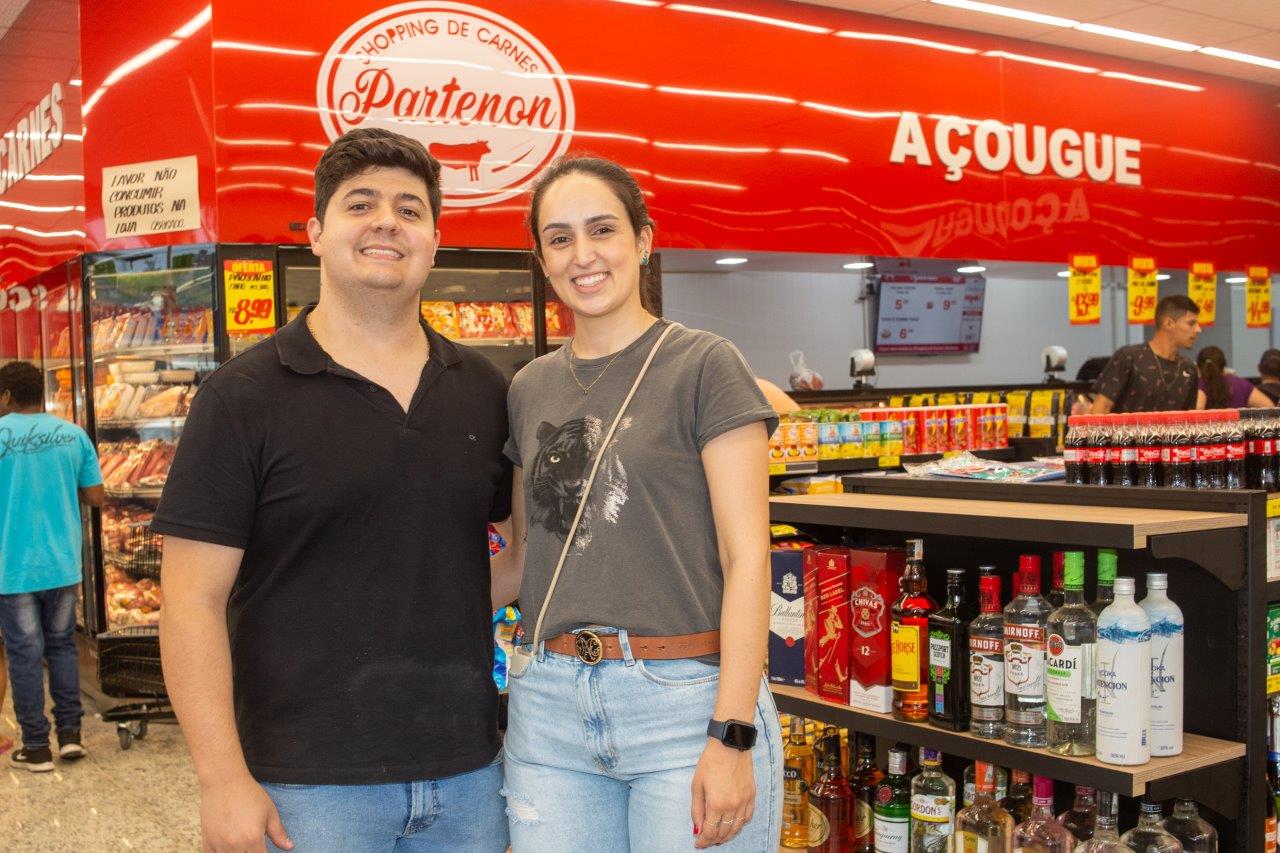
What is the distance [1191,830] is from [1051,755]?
36 cm

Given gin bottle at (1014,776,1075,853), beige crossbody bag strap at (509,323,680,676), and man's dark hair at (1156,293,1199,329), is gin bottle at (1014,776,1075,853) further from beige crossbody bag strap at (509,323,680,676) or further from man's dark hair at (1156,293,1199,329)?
man's dark hair at (1156,293,1199,329)

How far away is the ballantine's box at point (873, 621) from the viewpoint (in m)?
2.75

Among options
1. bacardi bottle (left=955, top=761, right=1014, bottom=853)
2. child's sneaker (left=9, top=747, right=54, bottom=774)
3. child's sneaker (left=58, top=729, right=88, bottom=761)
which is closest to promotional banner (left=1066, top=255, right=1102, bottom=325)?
bacardi bottle (left=955, top=761, right=1014, bottom=853)

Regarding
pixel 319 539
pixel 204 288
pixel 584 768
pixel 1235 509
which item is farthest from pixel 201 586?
pixel 204 288

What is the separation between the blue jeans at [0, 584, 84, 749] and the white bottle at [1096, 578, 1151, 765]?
4.87 m

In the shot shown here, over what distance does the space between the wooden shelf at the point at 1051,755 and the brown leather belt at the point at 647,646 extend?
37.8 inches

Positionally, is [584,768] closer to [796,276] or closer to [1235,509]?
[1235,509]

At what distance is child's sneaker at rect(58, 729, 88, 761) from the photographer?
221 inches

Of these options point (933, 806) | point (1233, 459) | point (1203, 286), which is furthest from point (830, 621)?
point (1203, 286)

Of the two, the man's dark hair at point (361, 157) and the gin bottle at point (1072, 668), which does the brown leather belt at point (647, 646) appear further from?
the gin bottle at point (1072, 668)

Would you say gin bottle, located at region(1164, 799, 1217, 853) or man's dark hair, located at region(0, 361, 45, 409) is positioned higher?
man's dark hair, located at region(0, 361, 45, 409)

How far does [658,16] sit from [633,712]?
5.60m

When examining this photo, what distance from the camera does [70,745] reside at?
5.64 metres

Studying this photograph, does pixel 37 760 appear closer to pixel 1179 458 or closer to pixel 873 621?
pixel 873 621
